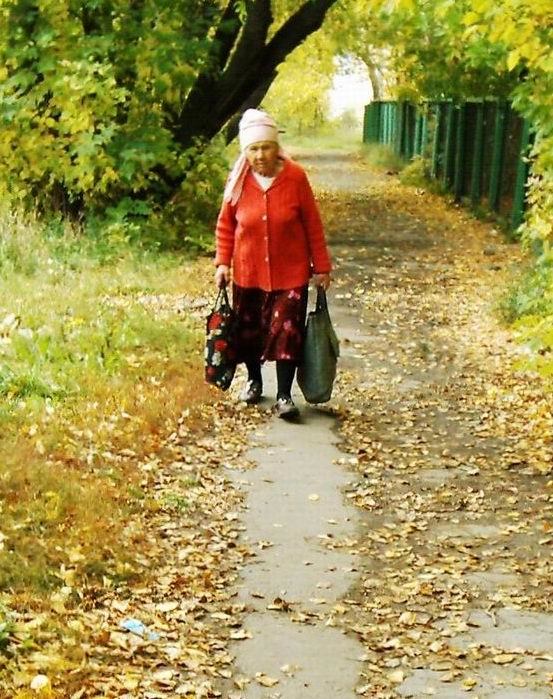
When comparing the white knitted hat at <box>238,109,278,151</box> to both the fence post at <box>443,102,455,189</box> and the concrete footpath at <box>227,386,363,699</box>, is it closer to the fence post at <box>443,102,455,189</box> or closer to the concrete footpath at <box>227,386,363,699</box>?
the concrete footpath at <box>227,386,363,699</box>

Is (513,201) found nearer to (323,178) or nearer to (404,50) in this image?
(404,50)

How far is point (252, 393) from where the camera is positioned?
717cm

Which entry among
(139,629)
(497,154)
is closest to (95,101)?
(497,154)

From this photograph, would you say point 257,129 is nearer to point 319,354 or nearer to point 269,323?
point 269,323

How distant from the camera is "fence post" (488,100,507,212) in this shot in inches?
658

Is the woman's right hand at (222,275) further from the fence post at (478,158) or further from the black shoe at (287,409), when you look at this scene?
the fence post at (478,158)

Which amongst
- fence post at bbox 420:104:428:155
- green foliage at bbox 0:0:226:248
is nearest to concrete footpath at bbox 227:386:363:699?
green foliage at bbox 0:0:226:248

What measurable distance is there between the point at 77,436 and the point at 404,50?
669 inches

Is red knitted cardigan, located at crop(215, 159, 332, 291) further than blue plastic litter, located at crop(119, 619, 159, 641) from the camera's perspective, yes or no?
Yes

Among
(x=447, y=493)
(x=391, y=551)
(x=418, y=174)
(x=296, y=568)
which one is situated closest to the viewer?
(x=296, y=568)

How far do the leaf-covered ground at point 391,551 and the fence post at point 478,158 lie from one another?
31.3 ft

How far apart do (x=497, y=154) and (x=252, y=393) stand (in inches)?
431

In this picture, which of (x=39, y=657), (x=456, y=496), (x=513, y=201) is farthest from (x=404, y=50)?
(x=39, y=657)

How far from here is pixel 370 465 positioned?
623cm
